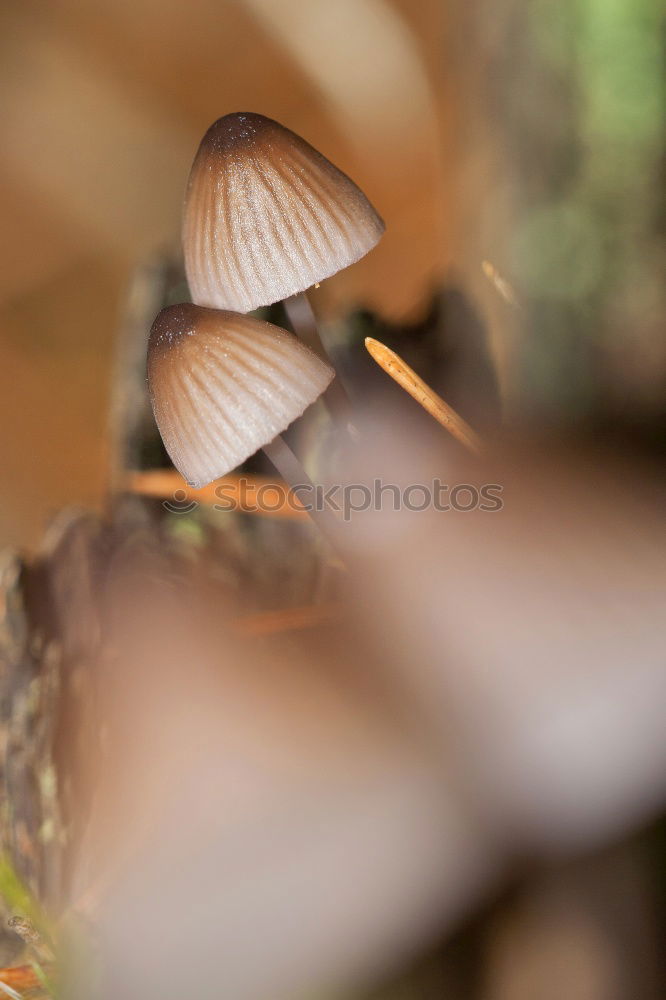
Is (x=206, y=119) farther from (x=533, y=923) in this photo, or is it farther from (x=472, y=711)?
(x=533, y=923)

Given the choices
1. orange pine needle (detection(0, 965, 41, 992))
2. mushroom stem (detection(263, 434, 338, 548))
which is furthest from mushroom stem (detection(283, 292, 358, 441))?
orange pine needle (detection(0, 965, 41, 992))

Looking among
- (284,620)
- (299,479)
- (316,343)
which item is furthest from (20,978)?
(316,343)

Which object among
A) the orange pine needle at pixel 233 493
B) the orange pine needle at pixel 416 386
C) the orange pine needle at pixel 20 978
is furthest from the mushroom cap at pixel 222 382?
the orange pine needle at pixel 20 978

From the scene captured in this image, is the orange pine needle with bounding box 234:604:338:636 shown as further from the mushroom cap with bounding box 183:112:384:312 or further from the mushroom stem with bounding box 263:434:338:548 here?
the mushroom cap with bounding box 183:112:384:312

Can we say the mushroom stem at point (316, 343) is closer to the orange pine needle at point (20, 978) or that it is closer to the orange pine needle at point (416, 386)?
the orange pine needle at point (416, 386)

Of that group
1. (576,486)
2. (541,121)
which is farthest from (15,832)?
(541,121)

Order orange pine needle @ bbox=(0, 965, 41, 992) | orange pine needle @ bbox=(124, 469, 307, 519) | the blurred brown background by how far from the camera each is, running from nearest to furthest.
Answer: orange pine needle @ bbox=(0, 965, 41, 992)
the blurred brown background
orange pine needle @ bbox=(124, 469, 307, 519)
